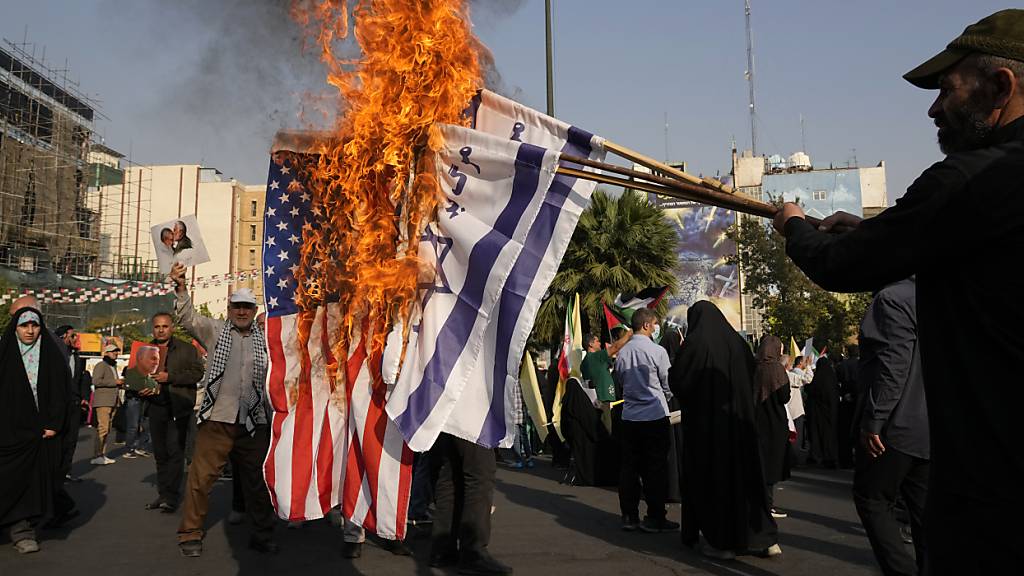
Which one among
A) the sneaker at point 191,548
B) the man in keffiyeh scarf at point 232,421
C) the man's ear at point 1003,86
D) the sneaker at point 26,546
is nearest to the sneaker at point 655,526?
the man in keffiyeh scarf at point 232,421

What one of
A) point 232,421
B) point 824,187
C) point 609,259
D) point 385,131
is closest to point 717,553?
point 232,421

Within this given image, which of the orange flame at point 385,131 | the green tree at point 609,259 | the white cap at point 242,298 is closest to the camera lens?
the orange flame at point 385,131

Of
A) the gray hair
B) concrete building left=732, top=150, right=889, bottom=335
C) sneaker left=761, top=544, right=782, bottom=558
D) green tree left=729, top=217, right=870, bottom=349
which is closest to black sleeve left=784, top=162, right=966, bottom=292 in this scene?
the gray hair

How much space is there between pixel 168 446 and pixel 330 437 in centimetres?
486

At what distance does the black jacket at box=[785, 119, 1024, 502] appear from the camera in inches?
75.0

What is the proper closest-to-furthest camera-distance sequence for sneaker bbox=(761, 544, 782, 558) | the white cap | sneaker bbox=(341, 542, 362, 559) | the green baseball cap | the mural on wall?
the green baseball cap
sneaker bbox=(761, 544, 782, 558)
sneaker bbox=(341, 542, 362, 559)
the white cap
the mural on wall

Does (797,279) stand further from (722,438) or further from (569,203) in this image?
(569,203)

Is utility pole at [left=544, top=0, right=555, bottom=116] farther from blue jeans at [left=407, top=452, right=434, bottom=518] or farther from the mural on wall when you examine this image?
the mural on wall

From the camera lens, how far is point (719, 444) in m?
6.63

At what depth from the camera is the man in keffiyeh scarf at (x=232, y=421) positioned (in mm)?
6828

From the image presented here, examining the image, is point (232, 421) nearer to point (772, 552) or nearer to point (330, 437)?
point (330, 437)

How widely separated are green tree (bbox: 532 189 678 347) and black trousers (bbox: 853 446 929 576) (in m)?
15.2

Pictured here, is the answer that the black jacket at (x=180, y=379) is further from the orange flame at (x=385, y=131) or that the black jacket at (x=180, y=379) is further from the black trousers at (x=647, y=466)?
the orange flame at (x=385, y=131)

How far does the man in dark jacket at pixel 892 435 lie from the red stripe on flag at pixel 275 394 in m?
3.60
